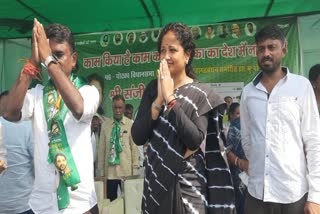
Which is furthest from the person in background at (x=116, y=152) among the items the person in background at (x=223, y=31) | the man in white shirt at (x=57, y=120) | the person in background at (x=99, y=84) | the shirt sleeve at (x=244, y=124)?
the man in white shirt at (x=57, y=120)

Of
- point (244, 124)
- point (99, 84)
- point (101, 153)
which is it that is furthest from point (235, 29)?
point (244, 124)

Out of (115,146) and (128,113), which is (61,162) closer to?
(115,146)

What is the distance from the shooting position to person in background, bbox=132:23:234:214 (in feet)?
Answer: 5.89

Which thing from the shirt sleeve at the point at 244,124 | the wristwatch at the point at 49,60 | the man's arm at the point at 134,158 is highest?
the wristwatch at the point at 49,60

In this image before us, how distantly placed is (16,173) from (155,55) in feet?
11.7

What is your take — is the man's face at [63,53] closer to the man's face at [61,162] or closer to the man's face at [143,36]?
the man's face at [61,162]

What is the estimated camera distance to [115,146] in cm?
584

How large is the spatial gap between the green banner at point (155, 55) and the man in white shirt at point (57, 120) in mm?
4119

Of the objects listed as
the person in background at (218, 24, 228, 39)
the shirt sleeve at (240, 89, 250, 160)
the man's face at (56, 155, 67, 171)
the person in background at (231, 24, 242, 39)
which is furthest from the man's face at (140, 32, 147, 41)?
the man's face at (56, 155, 67, 171)

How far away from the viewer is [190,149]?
1.81 meters

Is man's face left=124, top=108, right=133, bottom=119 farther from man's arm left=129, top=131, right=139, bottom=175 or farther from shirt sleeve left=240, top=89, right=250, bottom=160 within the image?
shirt sleeve left=240, top=89, right=250, bottom=160

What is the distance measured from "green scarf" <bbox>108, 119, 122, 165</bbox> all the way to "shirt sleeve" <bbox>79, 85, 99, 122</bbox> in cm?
378

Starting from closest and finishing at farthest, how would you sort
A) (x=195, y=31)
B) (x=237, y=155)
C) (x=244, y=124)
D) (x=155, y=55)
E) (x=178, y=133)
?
(x=178, y=133)
(x=244, y=124)
(x=237, y=155)
(x=195, y=31)
(x=155, y=55)

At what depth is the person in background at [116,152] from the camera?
580cm
